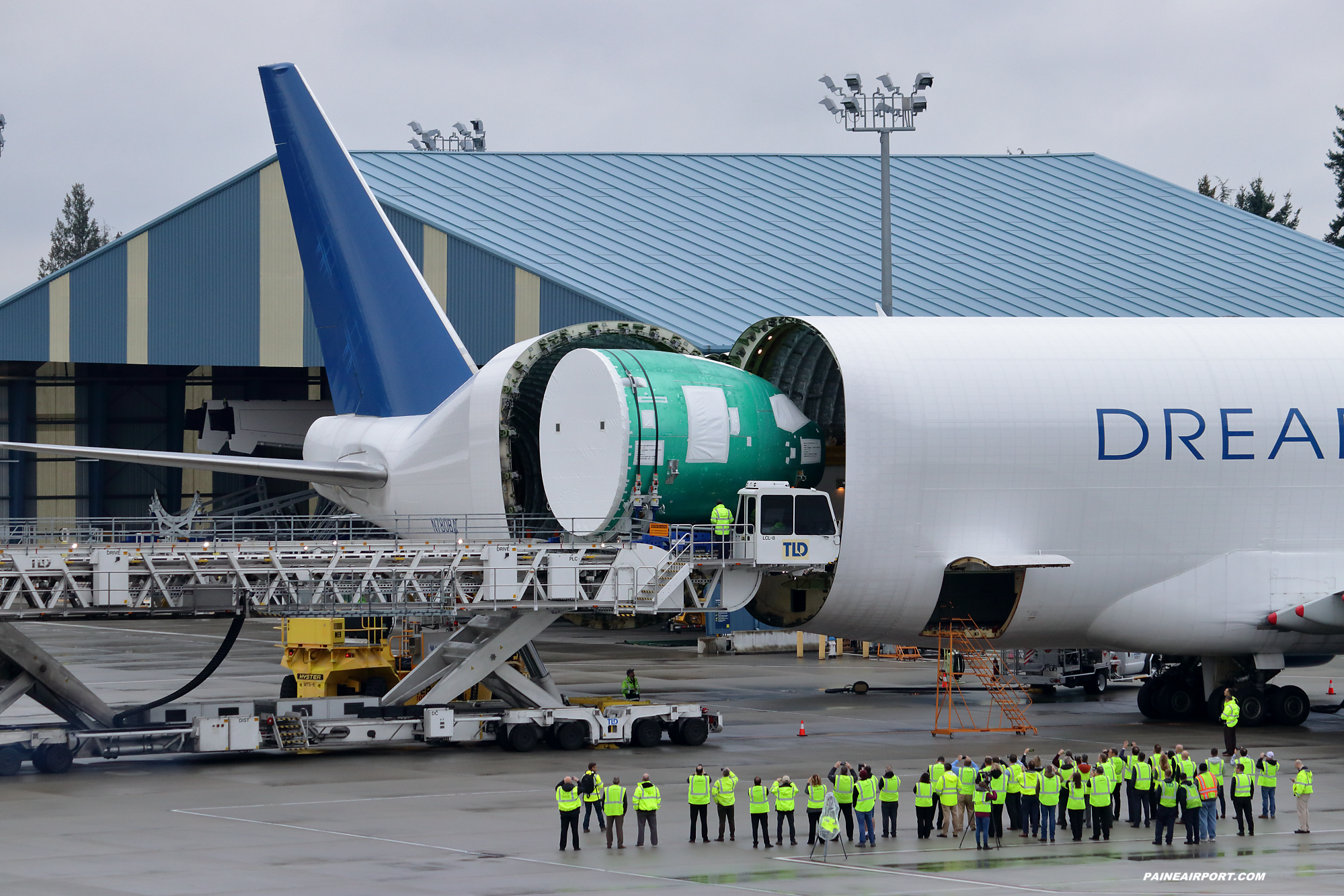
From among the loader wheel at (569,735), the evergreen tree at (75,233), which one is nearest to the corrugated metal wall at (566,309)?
the loader wheel at (569,735)

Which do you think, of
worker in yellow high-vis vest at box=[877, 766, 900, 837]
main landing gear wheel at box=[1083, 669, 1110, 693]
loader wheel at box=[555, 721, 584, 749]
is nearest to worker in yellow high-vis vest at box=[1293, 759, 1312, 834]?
worker in yellow high-vis vest at box=[877, 766, 900, 837]

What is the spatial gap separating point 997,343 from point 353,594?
→ 14.9 metres

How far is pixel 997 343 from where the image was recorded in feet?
128

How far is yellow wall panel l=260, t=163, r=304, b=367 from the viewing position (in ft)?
232

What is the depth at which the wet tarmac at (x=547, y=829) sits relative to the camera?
22.8 m

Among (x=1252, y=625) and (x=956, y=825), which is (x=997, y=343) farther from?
(x=956, y=825)

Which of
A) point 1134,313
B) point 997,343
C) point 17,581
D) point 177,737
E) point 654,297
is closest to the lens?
point 17,581

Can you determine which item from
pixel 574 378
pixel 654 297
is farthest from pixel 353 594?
pixel 654 297

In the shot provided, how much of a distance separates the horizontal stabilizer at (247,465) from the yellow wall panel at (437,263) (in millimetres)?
18387

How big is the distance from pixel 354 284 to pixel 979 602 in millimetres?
20059

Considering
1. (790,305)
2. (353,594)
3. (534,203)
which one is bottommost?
(353,594)

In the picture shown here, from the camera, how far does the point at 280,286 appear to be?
70.8m

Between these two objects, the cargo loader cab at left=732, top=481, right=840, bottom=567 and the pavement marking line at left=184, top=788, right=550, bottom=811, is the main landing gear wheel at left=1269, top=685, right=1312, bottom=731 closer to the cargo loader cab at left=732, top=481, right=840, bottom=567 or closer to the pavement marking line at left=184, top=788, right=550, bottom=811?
the cargo loader cab at left=732, top=481, right=840, bottom=567

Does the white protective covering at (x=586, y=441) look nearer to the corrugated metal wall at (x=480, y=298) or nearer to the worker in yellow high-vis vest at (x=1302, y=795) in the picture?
the worker in yellow high-vis vest at (x=1302, y=795)
